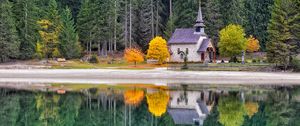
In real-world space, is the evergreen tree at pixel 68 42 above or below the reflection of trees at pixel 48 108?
above

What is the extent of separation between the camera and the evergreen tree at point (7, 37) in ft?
246

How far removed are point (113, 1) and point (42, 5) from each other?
1270cm

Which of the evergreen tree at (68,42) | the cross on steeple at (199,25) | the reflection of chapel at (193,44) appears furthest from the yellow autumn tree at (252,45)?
the evergreen tree at (68,42)

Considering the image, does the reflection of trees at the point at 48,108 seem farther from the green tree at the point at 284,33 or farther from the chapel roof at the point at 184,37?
the chapel roof at the point at 184,37

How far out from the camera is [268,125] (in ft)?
80.2

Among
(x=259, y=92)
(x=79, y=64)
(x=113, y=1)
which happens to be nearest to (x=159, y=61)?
(x=79, y=64)

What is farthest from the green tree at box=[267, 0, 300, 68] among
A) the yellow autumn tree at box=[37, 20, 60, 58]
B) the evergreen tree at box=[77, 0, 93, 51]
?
the yellow autumn tree at box=[37, 20, 60, 58]

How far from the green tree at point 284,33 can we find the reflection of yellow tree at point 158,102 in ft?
96.9

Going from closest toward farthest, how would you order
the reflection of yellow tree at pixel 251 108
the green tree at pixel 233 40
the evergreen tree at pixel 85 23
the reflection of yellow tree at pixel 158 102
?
the reflection of yellow tree at pixel 251 108 < the reflection of yellow tree at pixel 158 102 < the green tree at pixel 233 40 < the evergreen tree at pixel 85 23

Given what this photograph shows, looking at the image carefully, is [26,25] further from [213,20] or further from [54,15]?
[213,20]

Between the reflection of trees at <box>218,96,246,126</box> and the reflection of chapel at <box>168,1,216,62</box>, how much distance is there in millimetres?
40834

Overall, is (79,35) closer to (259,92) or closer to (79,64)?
(79,64)

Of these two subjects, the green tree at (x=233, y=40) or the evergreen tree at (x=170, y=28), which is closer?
the green tree at (x=233, y=40)

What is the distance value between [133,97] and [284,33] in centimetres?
3533
